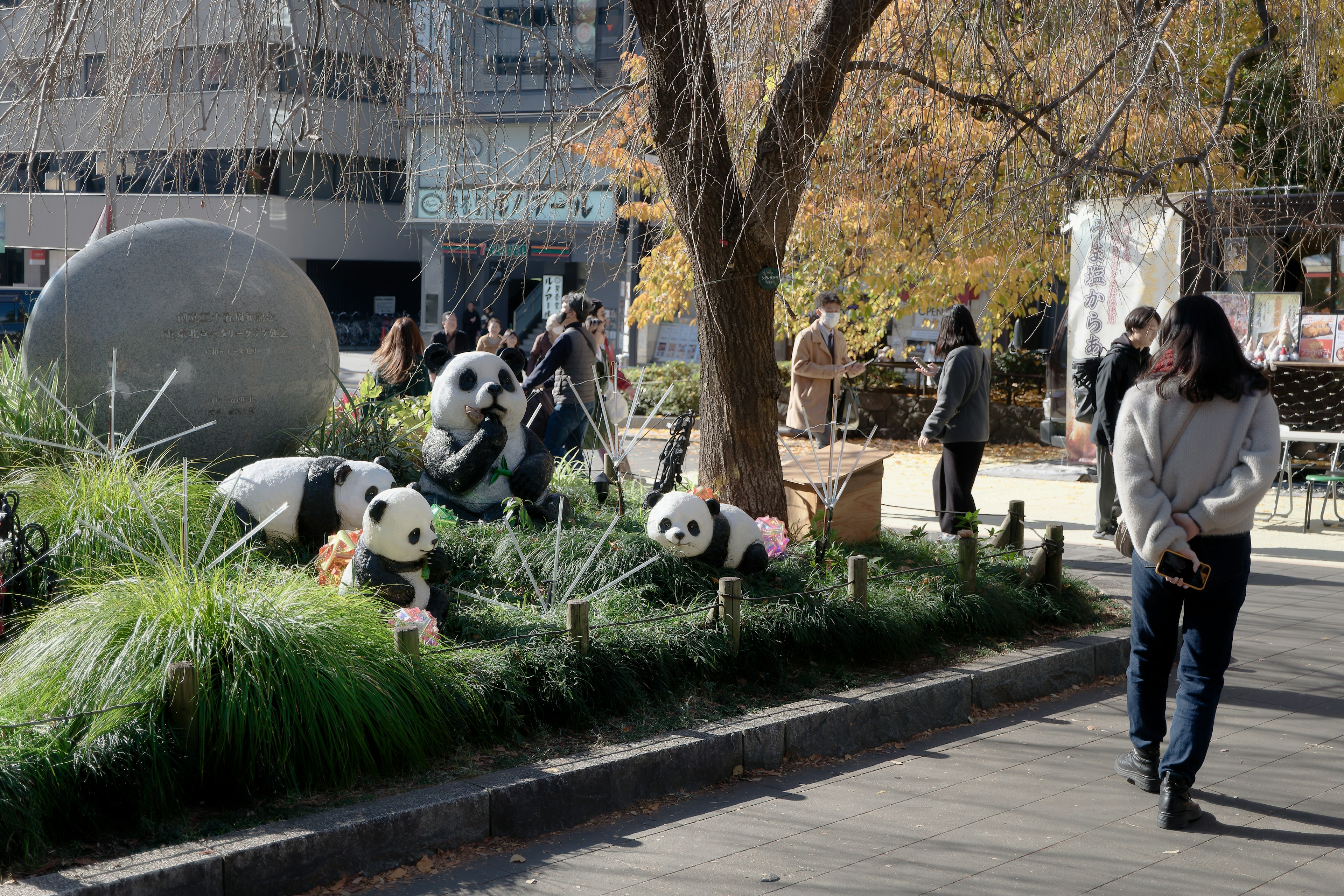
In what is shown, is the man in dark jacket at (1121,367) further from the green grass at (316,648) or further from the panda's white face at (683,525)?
the panda's white face at (683,525)

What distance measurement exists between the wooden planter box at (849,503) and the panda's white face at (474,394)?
1.76 metres

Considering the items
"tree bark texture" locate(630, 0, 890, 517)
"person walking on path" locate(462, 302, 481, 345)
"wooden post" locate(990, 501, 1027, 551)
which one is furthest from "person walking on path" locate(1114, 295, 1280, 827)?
"person walking on path" locate(462, 302, 481, 345)

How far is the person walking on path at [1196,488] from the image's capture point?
452 centimetres

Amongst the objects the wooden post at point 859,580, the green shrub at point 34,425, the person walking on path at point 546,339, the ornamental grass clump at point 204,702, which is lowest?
the ornamental grass clump at point 204,702

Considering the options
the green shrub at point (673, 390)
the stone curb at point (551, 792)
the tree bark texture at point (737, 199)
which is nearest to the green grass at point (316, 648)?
the stone curb at point (551, 792)

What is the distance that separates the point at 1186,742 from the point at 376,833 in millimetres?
2978

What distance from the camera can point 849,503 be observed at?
310 inches

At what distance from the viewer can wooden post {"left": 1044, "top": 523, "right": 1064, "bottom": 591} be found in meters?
7.22

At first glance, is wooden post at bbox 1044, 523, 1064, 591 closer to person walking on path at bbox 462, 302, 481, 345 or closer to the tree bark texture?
the tree bark texture

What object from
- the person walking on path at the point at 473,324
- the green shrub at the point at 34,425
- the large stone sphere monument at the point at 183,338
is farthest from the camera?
the person walking on path at the point at 473,324

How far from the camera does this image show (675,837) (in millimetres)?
4477

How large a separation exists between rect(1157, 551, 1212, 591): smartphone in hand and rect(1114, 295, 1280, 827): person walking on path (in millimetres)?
16

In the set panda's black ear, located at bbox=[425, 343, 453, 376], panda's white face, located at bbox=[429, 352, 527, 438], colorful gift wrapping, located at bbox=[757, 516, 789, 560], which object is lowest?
colorful gift wrapping, located at bbox=[757, 516, 789, 560]

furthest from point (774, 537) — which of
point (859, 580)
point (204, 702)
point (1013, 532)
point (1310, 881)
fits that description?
point (204, 702)
